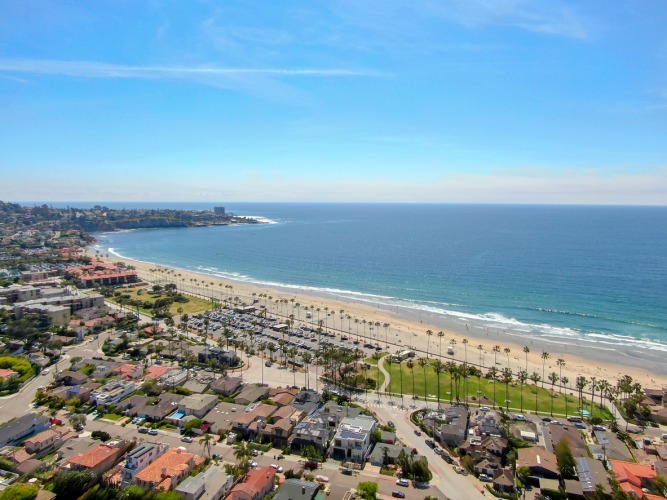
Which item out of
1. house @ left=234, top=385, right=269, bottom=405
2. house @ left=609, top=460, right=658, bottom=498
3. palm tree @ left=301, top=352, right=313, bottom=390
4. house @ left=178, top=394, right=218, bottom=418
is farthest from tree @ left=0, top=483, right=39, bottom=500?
house @ left=609, top=460, right=658, bottom=498

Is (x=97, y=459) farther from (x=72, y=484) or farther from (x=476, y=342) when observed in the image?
(x=476, y=342)

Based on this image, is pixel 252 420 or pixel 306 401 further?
pixel 306 401

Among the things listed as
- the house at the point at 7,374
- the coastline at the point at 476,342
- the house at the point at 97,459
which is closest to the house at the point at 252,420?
the house at the point at 97,459

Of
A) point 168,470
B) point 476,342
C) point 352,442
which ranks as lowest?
point 476,342

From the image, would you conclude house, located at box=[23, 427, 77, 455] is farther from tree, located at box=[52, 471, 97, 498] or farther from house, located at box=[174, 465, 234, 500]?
house, located at box=[174, 465, 234, 500]

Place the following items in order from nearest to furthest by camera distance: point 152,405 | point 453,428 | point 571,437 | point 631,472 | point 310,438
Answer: point 631,472 → point 310,438 → point 571,437 → point 453,428 → point 152,405

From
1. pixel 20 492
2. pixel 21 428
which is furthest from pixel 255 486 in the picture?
pixel 21 428
